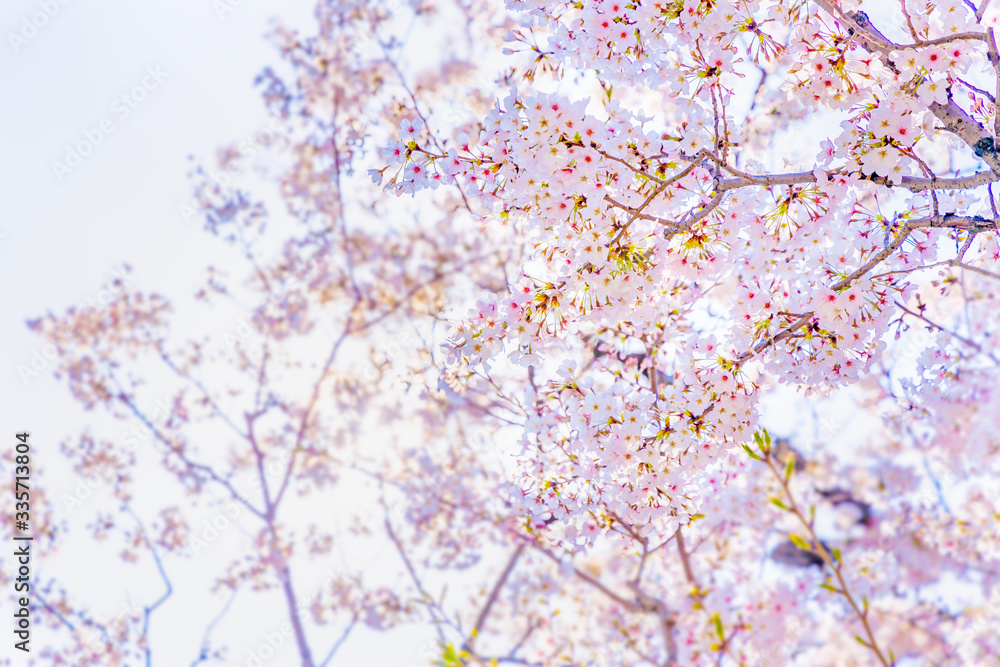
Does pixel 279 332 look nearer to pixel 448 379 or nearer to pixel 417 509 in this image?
pixel 417 509

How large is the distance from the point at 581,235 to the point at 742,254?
1.05 m

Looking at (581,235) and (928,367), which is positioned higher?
(928,367)

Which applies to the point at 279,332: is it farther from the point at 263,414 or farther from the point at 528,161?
the point at 528,161

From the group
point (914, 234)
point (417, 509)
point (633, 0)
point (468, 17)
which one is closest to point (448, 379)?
point (633, 0)

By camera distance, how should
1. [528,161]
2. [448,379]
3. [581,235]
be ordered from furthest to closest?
[448,379]
[581,235]
[528,161]

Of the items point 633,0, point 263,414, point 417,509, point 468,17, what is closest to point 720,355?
point 633,0

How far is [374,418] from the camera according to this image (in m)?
9.74

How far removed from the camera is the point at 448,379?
108 inches

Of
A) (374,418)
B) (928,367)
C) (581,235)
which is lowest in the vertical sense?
(581,235)

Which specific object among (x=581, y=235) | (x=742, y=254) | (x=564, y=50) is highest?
(x=564, y=50)

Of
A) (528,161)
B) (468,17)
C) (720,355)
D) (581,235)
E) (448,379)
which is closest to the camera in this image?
(528,161)

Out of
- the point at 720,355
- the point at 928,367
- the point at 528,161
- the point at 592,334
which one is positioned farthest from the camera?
the point at 592,334

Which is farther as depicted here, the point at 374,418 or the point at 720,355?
the point at 374,418

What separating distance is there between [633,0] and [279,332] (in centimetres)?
808
